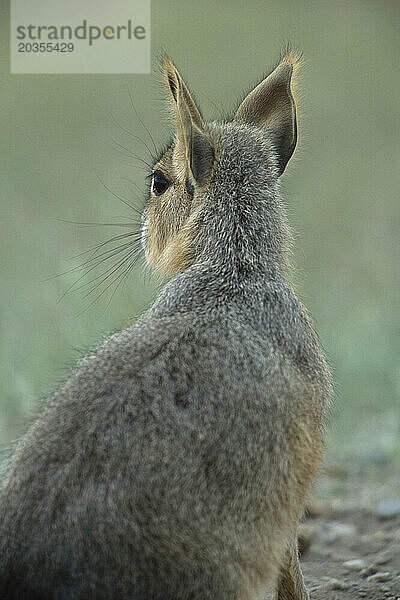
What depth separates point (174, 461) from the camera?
3291 millimetres

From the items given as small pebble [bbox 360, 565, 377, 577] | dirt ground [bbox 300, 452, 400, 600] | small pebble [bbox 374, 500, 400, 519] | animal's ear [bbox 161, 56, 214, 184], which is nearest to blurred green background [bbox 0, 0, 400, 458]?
dirt ground [bbox 300, 452, 400, 600]

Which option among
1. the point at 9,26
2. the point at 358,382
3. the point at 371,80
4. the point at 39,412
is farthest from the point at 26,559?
the point at 371,80

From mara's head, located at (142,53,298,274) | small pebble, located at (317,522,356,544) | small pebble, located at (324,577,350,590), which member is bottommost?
small pebble, located at (324,577,350,590)

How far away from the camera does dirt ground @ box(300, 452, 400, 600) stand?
4.77m

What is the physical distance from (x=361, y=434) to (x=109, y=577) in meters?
4.60

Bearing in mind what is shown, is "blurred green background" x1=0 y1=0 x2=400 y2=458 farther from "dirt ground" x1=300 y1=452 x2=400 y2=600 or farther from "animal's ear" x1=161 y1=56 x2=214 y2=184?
"animal's ear" x1=161 y1=56 x2=214 y2=184

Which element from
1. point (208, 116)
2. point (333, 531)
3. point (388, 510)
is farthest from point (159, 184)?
point (208, 116)

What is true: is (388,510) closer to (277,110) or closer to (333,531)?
(333,531)

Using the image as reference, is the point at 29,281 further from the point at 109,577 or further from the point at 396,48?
the point at 109,577

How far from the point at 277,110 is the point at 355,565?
2.36 m

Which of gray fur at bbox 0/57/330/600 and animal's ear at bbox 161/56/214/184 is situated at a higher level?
animal's ear at bbox 161/56/214/184

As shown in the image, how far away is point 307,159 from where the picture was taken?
12.2 m

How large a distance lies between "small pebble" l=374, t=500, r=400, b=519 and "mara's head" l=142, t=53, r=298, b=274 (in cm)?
221

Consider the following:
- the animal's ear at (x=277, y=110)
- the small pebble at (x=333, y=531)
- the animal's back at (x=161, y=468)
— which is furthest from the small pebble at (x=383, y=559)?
the animal's ear at (x=277, y=110)
